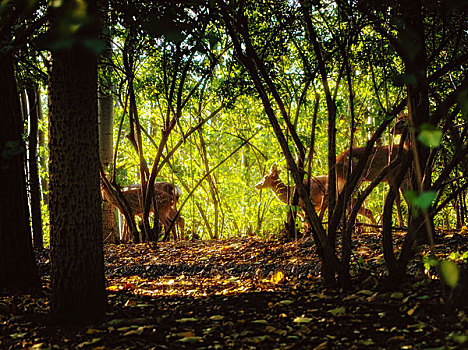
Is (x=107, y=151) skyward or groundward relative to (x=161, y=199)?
skyward

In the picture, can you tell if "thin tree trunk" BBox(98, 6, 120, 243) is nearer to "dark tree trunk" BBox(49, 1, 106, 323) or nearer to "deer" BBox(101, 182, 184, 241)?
"deer" BBox(101, 182, 184, 241)

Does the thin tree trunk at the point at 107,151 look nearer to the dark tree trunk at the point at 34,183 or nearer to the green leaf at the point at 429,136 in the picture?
the dark tree trunk at the point at 34,183

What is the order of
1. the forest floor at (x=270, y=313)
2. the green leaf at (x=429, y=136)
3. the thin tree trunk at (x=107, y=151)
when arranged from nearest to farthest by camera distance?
the green leaf at (x=429, y=136)
the forest floor at (x=270, y=313)
the thin tree trunk at (x=107, y=151)

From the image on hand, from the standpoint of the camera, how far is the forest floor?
7.44 ft

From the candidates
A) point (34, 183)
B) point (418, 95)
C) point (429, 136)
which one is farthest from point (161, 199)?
point (429, 136)

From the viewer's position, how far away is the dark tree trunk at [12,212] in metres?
3.81

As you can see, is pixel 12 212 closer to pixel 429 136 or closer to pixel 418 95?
pixel 418 95

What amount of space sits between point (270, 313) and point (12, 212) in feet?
7.53

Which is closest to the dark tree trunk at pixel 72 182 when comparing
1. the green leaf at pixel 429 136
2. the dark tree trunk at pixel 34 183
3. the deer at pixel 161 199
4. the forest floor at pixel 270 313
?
the forest floor at pixel 270 313

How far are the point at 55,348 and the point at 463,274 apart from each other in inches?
79.0

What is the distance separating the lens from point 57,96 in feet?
9.03

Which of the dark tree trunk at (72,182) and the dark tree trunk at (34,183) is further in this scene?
the dark tree trunk at (34,183)

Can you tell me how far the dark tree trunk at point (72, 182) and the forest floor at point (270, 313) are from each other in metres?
0.20

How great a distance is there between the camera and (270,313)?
2.86 meters
